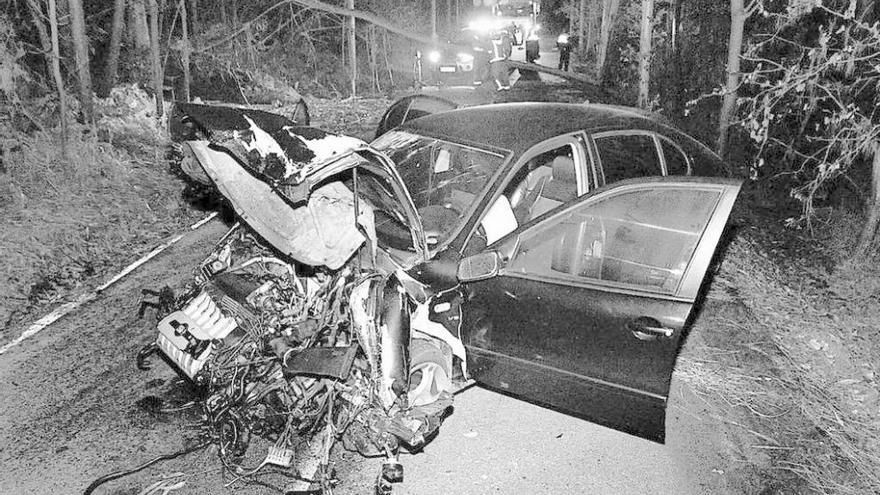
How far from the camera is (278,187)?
3.31 m

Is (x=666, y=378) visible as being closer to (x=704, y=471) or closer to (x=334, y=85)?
(x=704, y=471)

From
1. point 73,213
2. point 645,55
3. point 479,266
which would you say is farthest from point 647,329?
point 645,55

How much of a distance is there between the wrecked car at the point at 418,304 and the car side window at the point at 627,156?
0.63 meters

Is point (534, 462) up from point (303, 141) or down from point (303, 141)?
down

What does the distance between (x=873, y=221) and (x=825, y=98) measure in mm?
1472

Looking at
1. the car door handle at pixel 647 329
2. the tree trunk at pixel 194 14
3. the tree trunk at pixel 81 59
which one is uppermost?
the tree trunk at pixel 194 14

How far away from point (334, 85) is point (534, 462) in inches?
839

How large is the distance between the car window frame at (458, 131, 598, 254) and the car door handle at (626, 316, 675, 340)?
43.4 inches

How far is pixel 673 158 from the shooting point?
5.14 m

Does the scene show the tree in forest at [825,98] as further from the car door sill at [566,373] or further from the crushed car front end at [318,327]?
the crushed car front end at [318,327]

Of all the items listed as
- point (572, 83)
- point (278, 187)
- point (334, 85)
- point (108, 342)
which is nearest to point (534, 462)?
point (278, 187)

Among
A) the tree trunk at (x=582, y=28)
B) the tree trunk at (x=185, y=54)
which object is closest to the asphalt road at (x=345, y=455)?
the tree trunk at (x=185, y=54)

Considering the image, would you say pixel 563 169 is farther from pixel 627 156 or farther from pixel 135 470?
pixel 135 470

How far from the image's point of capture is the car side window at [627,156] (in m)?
4.51
